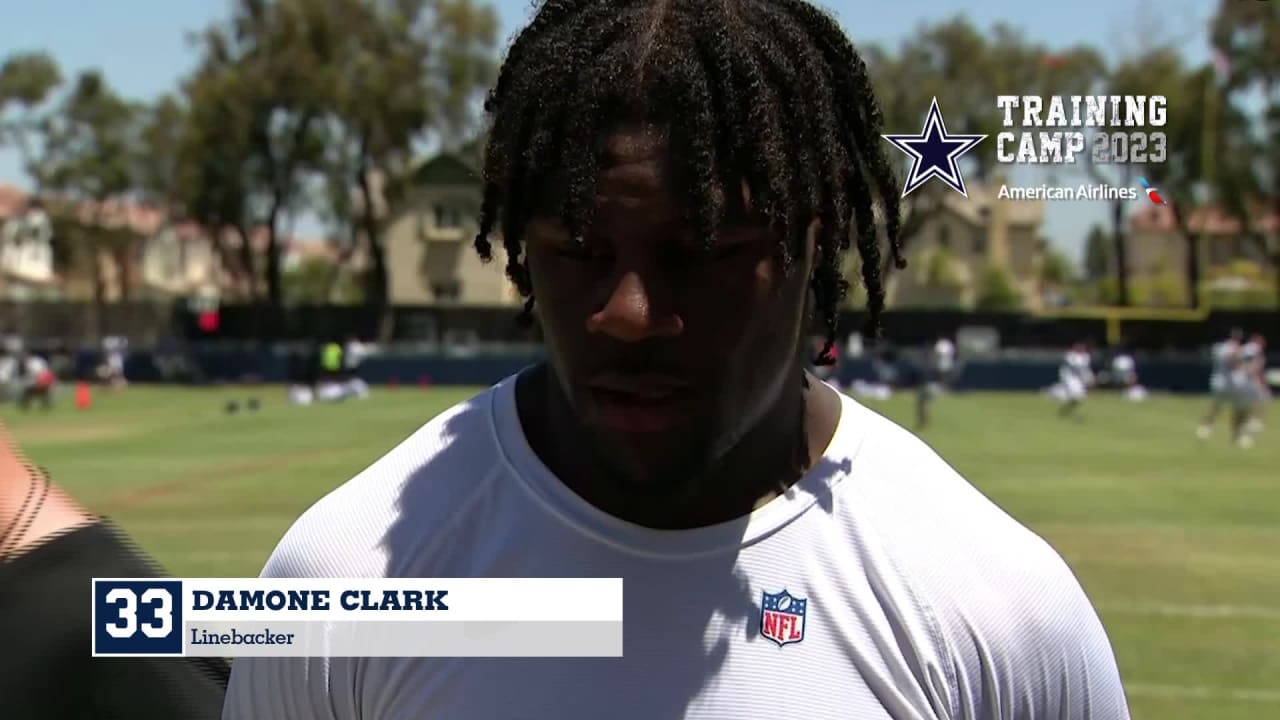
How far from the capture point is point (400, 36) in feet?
143

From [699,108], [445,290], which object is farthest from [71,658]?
[445,290]

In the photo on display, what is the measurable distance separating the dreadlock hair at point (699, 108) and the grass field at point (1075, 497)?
5139 mm

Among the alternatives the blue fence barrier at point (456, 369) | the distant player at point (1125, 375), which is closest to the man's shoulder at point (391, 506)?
the blue fence barrier at point (456, 369)

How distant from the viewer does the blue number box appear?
5.65 feet

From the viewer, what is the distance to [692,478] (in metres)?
1.47

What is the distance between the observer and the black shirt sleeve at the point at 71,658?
163 cm

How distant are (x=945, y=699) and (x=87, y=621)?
3.75ft

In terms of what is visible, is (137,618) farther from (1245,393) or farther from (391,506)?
(1245,393)

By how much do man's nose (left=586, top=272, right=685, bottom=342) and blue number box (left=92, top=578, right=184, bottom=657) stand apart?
0.86 metres

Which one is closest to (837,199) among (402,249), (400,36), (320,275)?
(400,36)

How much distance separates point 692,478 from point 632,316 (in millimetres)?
228

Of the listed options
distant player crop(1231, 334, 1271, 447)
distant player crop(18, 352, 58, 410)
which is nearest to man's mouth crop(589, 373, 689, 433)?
distant player crop(1231, 334, 1271, 447)

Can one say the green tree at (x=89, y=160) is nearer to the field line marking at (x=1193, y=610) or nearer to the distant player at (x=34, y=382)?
the distant player at (x=34, y=382)

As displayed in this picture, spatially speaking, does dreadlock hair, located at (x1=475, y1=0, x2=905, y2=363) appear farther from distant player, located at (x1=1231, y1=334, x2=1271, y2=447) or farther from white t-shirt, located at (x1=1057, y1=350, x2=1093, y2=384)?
white t-shirt, located at (x1=1057, y1=350, x2=1093, y2=384)
